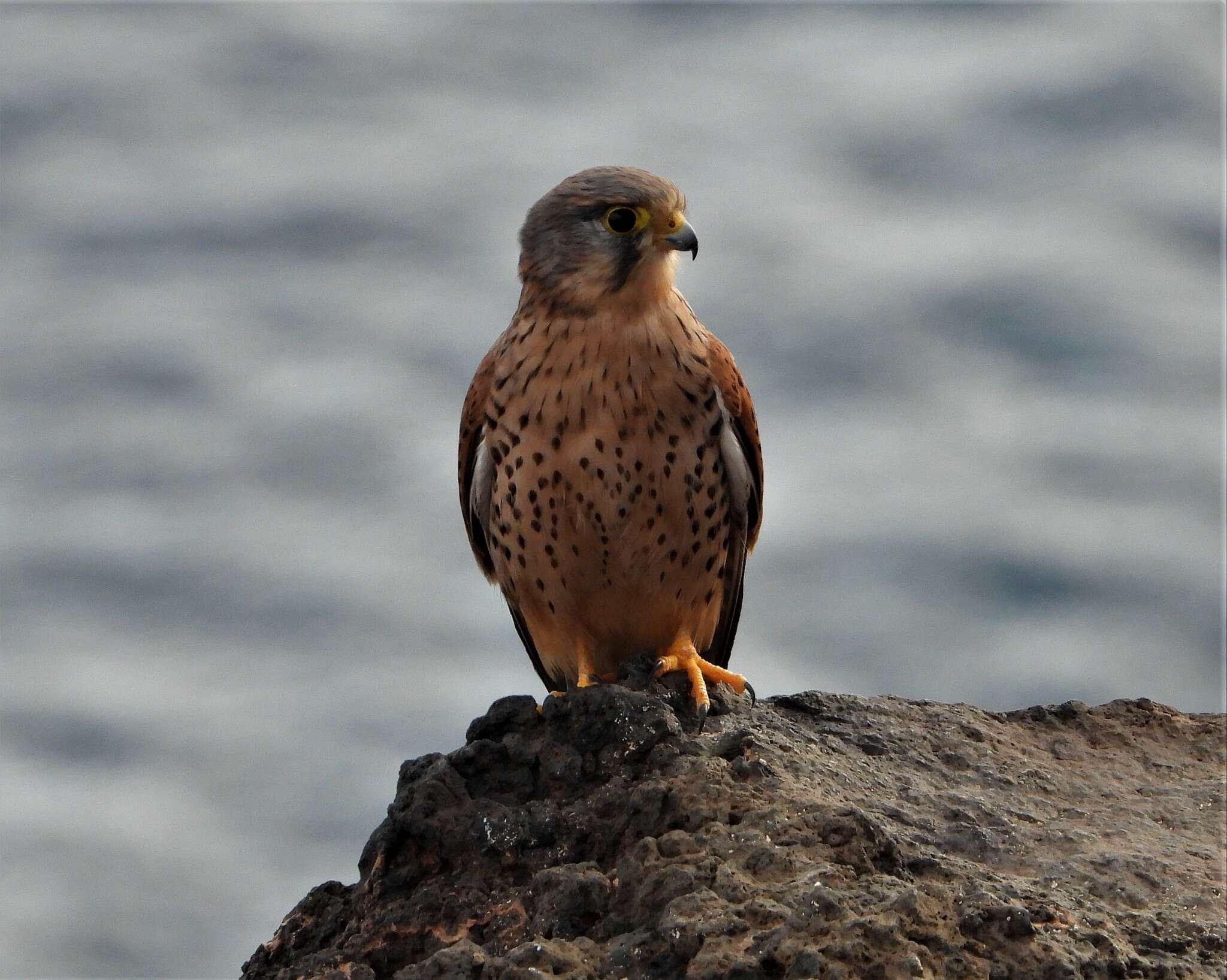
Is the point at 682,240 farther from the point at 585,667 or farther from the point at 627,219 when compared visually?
the point at 585,667

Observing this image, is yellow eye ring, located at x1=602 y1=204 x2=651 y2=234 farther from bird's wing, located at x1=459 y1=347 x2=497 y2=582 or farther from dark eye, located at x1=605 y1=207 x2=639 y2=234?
bird's wing, located at x1=459 y1=347 x2=497 y2=582

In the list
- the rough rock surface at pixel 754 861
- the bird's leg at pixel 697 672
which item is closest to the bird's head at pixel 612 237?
the bird's leg at pixel 697 672

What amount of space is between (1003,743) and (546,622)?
1353 mm

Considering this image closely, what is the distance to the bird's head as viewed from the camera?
15.1 feet

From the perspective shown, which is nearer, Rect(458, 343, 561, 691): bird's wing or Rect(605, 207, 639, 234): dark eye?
Rect(605, 207, 639, 234): dark eye

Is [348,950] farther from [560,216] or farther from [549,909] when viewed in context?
[560,216]

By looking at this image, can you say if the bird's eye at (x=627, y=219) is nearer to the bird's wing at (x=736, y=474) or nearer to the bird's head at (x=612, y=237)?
the bird's head at (x=612, y=237)

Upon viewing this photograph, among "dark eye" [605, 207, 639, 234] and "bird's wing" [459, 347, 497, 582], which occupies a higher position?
"dark eye" [605, 207, 639, 234]

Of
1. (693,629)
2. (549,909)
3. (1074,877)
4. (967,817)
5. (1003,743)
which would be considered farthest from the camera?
(693,629)

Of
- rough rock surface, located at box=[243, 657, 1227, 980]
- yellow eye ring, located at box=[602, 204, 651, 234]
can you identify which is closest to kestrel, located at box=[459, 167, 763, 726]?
yellow eye ring, located at box=[602, 204, 651, 234]

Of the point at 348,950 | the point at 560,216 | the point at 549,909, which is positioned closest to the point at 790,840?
the point at 549,909

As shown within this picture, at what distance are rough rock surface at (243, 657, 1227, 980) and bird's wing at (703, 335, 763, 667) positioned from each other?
2.43 ft

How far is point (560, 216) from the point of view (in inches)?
184

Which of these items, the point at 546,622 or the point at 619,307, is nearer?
the point at 619,307
